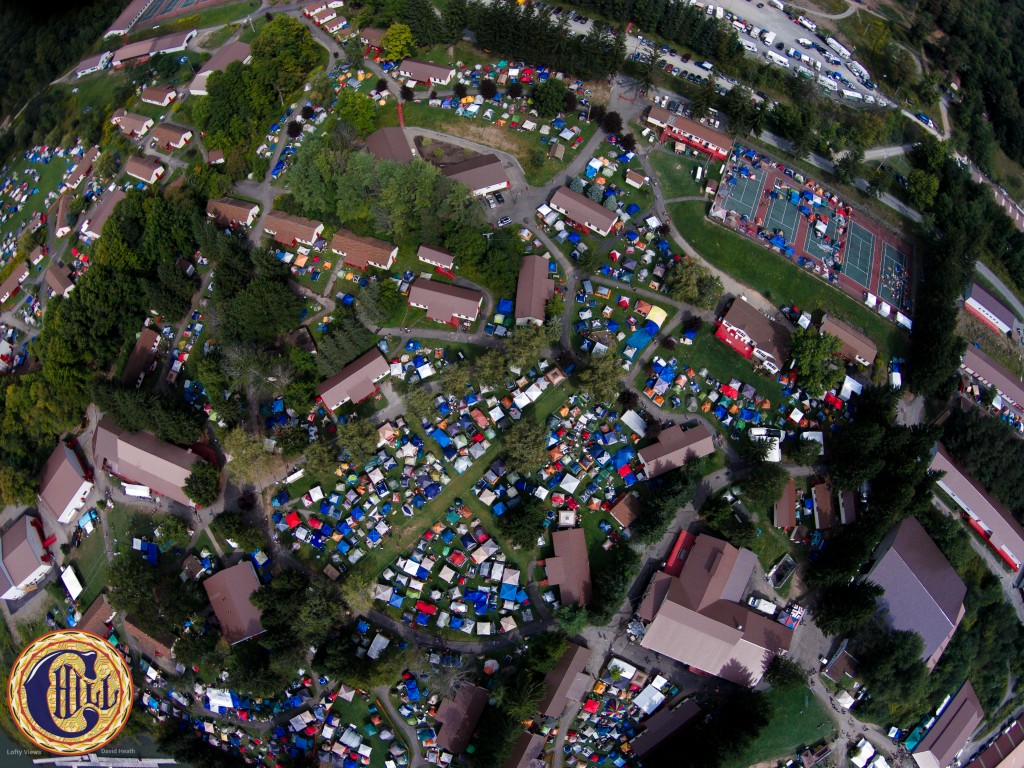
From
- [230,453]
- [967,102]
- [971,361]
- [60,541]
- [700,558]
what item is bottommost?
[60,541]

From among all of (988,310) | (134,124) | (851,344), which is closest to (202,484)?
(134,124)

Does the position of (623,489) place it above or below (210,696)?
above

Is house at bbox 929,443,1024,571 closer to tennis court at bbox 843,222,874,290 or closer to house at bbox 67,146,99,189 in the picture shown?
tennis court at bbox 843,222,874,290

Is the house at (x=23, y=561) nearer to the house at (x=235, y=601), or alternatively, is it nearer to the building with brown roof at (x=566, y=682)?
the house at (x=235, y=601)

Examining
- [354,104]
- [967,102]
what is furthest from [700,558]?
[967,102]

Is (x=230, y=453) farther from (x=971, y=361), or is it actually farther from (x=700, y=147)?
(x=971, y=361)

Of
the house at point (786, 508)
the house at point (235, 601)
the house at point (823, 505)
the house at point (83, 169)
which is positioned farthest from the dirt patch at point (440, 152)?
the house at point (823, 505)
